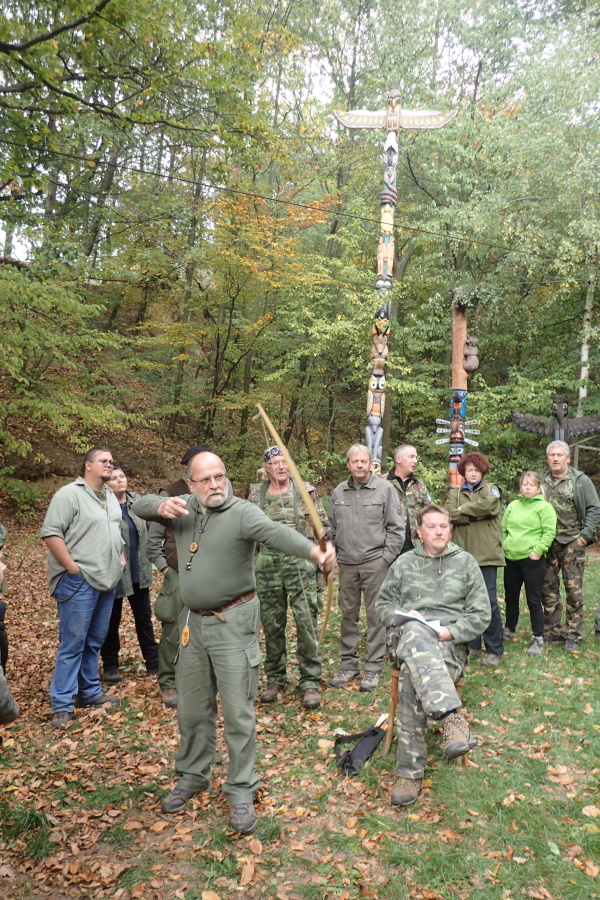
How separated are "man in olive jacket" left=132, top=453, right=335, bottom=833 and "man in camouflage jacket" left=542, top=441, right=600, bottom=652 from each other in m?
3.98

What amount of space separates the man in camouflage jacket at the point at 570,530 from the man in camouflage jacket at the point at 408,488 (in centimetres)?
140

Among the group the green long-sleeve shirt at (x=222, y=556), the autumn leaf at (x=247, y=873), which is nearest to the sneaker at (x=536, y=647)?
the green long-sleeve shirt at (x=222, y=556)

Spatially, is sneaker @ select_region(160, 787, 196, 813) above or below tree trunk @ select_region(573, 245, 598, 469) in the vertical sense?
below

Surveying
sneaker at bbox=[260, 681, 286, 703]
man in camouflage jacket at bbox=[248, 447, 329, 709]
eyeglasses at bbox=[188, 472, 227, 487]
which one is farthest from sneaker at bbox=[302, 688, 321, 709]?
eyeglasses at bbox=[188, 472, 227, 487]

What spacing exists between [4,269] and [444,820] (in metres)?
8.45

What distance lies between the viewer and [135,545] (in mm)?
5977

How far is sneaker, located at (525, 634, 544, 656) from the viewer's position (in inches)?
244

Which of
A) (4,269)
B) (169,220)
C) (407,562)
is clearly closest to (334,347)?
(169,220)

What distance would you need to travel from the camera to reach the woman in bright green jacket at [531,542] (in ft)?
19.9

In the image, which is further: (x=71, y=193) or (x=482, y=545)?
(x=71, y=193)

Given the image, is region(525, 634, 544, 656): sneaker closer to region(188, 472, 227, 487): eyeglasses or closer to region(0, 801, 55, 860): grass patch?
region(188, 472, 227, 487): eyeglasses

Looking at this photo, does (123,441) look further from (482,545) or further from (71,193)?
(482,545)

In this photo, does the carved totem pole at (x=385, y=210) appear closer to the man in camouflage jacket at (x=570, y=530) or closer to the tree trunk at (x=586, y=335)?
the tree trunk at (x=586, y=335)

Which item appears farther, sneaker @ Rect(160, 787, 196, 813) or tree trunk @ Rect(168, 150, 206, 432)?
tree trunk @ Rect(168, 150, 206, 432)
